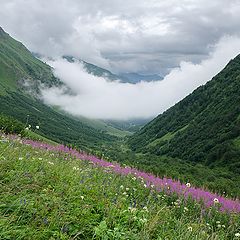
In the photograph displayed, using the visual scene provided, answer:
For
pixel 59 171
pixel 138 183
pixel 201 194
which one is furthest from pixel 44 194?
pixel 201 194

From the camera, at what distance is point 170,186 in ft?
38.7

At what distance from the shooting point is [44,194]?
602 centimetres

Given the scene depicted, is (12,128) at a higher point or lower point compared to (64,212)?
higher

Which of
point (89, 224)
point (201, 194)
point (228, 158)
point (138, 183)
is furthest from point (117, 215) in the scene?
point (228, 158)

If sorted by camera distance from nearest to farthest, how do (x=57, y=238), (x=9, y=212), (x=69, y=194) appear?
(x=57, y=238)
(x=9, y=212)
(x=69, y=194)

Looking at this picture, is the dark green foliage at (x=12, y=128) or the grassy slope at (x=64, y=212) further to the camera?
the dark green foliage at (x=12, y=128)

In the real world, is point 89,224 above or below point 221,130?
below

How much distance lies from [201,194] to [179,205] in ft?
5.79

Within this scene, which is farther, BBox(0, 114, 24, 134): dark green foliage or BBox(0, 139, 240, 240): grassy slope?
BBox(0, 114, 24, 134): dark green foliage

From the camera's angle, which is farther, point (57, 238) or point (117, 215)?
point (117, 215)

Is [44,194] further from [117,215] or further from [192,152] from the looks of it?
[192,152]

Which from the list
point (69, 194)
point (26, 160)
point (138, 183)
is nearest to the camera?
point (69, 194)

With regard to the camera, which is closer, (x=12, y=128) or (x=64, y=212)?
(x=64, y=212)

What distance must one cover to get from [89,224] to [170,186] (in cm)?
646
